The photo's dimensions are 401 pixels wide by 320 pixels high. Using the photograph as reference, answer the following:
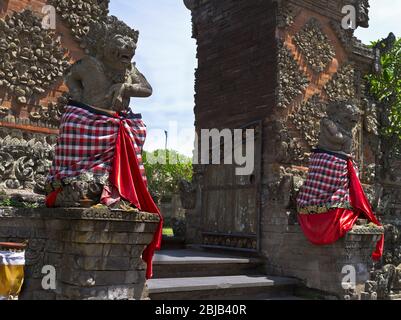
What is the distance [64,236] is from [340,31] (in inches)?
285

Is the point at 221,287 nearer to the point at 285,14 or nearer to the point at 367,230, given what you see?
the point at 367,230

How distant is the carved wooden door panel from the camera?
851 centimetres

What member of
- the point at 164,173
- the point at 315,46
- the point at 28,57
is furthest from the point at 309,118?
the point at 164,173

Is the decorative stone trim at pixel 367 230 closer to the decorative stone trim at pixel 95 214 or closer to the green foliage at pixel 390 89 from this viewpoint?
the decorative stone trim at pixel 95 214

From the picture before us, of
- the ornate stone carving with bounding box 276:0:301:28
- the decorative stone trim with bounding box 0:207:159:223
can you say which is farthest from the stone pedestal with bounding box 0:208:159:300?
the ornate stone carving with bounding box 276:0:301:28

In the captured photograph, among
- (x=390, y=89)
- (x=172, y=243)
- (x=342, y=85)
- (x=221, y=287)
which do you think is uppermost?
(x=390, y=89)

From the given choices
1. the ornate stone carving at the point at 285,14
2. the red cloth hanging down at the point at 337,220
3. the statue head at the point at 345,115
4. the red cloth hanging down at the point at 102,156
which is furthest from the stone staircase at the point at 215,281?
the ornate stone carving at the point at 285,14

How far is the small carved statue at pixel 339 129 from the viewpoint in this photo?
7.40 meters

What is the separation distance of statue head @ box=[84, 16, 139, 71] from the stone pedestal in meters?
1.61

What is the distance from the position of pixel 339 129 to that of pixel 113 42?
158 inches

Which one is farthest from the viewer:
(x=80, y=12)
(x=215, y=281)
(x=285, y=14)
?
(x=285, y=14)

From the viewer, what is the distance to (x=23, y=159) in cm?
615

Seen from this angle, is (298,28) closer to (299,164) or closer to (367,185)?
(299,164)
